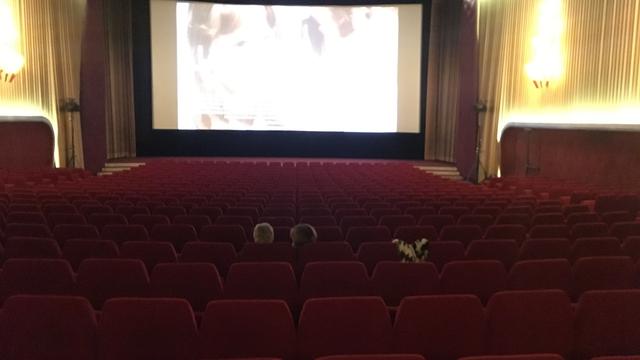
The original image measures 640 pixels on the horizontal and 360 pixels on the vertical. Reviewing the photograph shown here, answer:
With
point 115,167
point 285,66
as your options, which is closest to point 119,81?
point 115,167

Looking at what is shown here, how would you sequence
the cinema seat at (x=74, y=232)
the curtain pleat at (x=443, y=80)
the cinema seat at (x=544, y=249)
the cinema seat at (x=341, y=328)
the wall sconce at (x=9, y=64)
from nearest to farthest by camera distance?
the cinema seat at (x=341, y=328)
the cinema seat at (x=544, y=249)
the cinema seat at (x=74, y=232)
the wall sconce at (x=9, y=64)
the curtain pleat at (x=443, y=80)

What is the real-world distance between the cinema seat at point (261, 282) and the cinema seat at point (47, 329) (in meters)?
0.96

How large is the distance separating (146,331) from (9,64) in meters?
13.0

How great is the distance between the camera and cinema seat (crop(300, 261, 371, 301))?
3352mm

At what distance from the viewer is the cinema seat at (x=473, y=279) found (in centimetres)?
342

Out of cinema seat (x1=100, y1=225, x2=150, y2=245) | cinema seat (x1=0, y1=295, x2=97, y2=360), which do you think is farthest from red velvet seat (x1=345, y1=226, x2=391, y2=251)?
cinema seat (x1=0, y1=295, x2=97, y2=360)

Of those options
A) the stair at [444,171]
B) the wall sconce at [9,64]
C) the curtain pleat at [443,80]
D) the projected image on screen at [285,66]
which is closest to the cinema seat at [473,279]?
the wall sconce at [9,64]

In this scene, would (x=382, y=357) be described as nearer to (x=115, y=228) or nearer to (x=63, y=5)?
(x=115, y=228)

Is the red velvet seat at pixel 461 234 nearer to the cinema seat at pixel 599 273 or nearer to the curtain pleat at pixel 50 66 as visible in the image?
the cinema seat at pixel 599 273

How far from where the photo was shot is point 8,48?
42.9ft

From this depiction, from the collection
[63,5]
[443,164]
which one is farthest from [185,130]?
[443,164]

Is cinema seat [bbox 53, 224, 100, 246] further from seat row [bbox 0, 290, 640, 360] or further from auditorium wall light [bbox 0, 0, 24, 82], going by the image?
auditorium wall light [bbox 0, 0, 24, 82]

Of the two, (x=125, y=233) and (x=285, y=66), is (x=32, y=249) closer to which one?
(x=125, y=233)

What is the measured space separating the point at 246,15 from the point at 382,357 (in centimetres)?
1759
